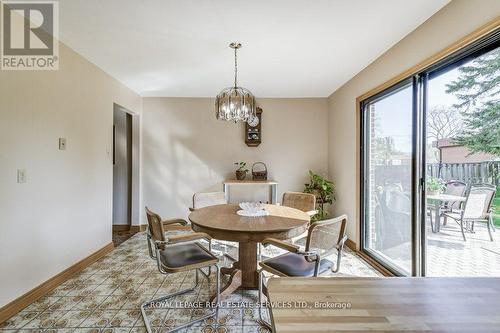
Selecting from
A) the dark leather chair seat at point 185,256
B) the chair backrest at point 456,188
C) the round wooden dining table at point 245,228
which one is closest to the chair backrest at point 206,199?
the round wooden dining table at point 245,228

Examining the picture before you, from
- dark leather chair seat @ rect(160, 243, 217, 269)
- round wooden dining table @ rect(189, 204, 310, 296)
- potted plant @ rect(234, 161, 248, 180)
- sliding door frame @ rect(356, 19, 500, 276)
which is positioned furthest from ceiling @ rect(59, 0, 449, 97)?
dark leather chair seat @ rect(160, 243, 217, 269)

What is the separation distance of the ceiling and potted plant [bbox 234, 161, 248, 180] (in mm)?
1510

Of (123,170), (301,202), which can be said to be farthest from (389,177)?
(123,170)

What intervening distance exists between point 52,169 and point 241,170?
2.65m

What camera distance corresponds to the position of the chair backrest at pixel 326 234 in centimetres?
166

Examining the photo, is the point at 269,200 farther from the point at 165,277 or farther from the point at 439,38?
the point at 439,38

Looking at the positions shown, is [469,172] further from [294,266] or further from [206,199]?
[206,199]

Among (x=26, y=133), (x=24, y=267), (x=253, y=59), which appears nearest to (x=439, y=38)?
(x=253, y=59)

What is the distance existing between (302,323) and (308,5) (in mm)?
2148

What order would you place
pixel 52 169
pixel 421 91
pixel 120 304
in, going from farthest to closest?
pixel 52 169
pixel 421 91
pixel 120 304

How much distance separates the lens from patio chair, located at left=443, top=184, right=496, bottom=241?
5.74ft

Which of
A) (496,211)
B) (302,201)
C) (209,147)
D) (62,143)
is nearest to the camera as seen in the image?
(496,211)

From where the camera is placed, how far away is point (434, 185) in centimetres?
218

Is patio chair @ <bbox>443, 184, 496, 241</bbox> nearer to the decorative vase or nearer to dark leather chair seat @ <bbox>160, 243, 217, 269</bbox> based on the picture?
dark leather chair seat @ <bbox>160, 243, 217, 269</bbox>
